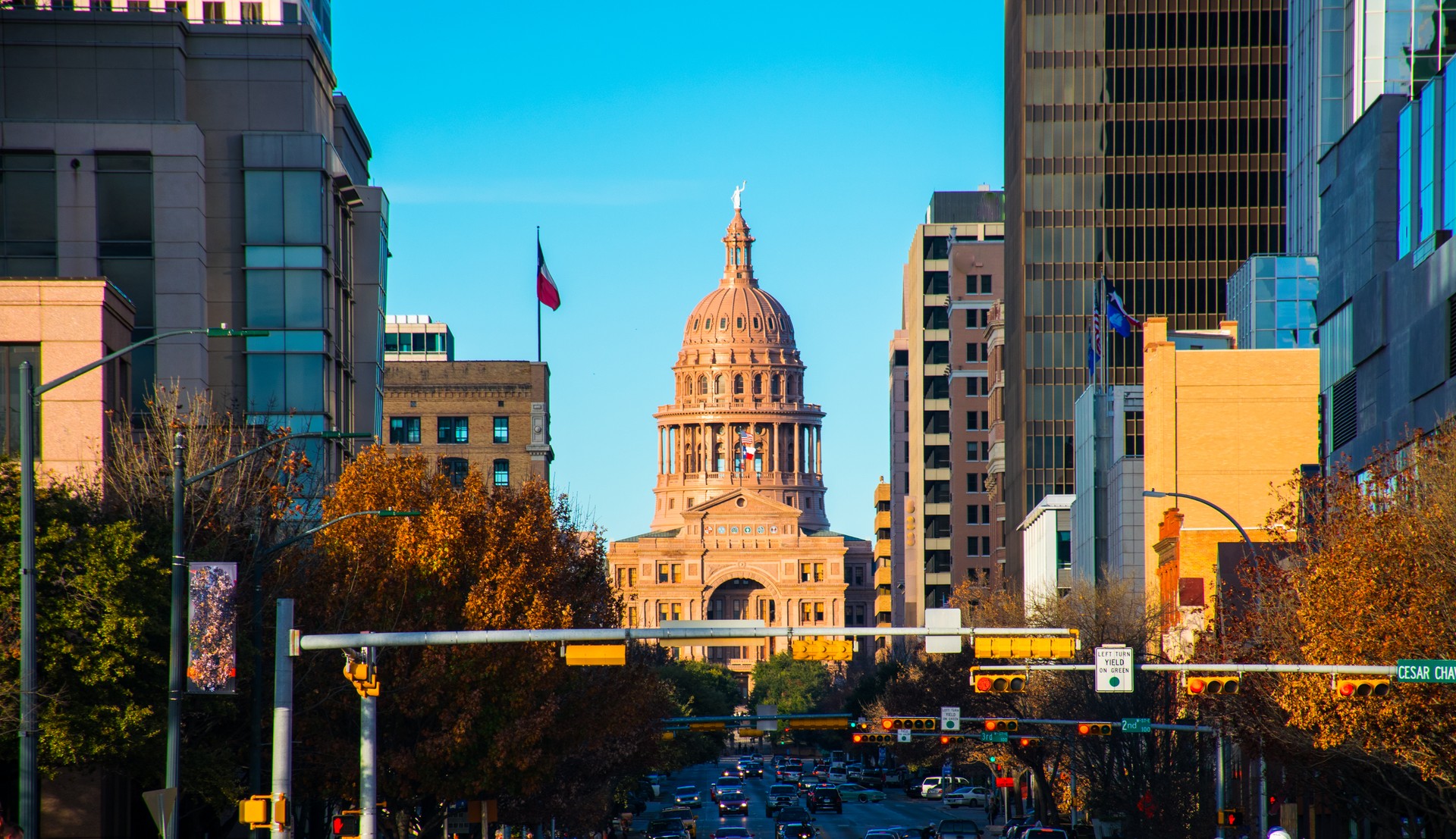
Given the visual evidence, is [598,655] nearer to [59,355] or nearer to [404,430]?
[59,355]

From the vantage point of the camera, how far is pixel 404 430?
12875cm

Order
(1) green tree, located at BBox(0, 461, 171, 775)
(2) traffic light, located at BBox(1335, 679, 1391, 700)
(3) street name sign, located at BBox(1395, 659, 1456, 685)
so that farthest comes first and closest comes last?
1. (2) traffic light, located at BBox(1335, 679, 1391, 700)
2. (1) green tree, located at BBox(0, 461, 171, 775)
3. (3) street name sign, located at BBox(1395, 659, 1456, 685)

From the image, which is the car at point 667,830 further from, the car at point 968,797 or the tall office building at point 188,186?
the car at point 968,797

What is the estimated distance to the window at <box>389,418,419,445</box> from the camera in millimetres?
128125

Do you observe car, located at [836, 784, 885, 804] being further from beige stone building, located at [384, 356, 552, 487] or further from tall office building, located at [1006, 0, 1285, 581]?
beige stone building, located at [384, 356, 552, 487]

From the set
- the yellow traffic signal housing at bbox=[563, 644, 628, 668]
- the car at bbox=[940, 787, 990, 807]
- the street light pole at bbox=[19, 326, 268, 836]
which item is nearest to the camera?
the street light pole at bbox=[19, 326, 268, 836]

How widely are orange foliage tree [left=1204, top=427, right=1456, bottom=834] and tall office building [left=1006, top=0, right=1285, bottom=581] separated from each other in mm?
84622

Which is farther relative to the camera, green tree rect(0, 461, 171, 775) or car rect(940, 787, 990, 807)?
car rect(940, 787, 990, 807)

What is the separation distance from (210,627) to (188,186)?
3776 centimetres

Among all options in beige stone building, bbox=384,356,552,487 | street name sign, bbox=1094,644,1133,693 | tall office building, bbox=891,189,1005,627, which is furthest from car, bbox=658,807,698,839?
tall office building, bbox=891,189,1005,627

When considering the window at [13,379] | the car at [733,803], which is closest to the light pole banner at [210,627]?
the window at [13,379]

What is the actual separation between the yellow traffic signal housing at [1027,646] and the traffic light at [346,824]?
11.3 metres

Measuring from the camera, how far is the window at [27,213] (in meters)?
65.4

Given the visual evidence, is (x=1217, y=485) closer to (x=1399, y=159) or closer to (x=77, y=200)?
(x=1399, y=159)
